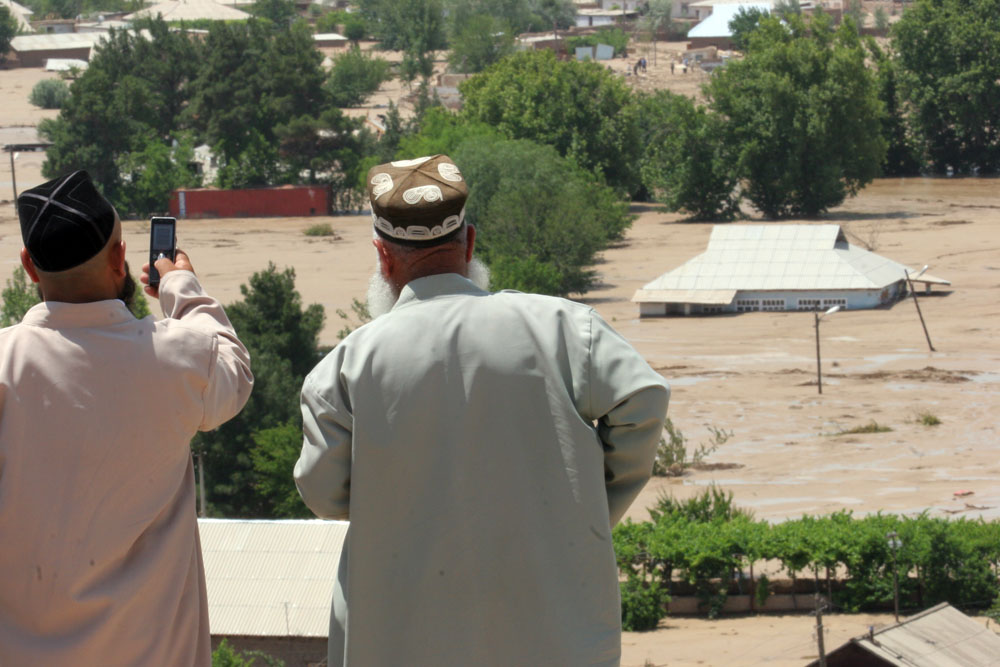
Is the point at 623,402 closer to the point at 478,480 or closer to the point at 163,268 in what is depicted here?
the point at 478,480

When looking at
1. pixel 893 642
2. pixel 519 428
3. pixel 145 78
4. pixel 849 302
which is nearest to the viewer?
pixel 519 428

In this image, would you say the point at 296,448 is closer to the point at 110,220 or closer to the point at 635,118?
the point at 110,220

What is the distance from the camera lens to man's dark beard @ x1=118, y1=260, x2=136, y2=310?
9.54 ft

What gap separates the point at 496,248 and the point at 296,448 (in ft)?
67.7

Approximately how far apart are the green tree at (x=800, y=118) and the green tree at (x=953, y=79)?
9.63 metres

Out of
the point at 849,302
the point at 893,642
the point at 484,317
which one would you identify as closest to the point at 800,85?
the point at 849,302

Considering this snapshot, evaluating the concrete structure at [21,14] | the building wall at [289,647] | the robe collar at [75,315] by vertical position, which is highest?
the robe collar at [75,315]

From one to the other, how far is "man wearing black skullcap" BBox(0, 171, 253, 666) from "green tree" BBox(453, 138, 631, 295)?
29.8 m

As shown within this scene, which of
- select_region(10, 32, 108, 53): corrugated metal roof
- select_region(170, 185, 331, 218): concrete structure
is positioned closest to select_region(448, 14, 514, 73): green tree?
select_region(10, 32, 108, 53): corrugated metal roof

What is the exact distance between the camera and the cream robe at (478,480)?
105 inches

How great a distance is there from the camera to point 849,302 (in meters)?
37.2

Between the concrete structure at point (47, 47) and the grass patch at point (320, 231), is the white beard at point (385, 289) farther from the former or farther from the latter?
the concrete structure at point (47, 47)

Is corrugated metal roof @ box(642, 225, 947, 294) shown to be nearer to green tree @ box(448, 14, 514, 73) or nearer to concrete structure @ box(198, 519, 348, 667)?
concrete structure @ box(198, 519, 348, 667)

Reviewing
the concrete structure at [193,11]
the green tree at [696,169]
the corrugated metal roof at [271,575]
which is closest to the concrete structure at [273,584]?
the corrugated metal roof at [271,575]
